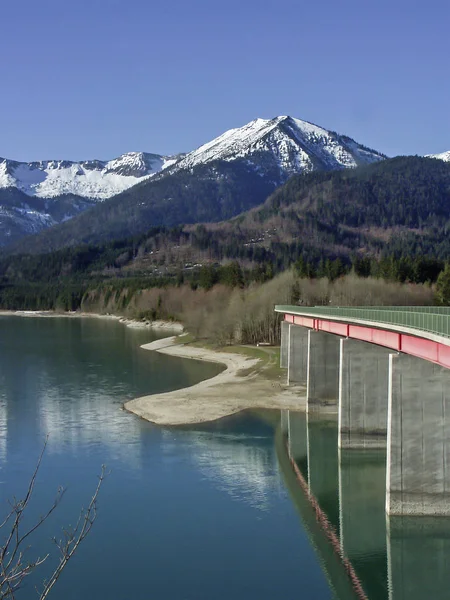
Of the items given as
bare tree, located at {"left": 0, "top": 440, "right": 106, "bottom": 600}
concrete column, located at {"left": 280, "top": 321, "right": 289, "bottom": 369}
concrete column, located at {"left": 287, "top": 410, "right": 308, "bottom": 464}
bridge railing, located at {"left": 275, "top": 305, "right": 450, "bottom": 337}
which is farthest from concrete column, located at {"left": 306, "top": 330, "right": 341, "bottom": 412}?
bare tree, located at {"left": 0, "top": 440, "right": 106, "bottom": 600}

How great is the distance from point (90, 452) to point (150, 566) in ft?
59.8

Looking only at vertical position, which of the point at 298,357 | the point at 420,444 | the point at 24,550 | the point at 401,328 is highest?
the point at 401,328

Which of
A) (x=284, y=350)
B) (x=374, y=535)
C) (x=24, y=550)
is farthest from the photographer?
(x=284, y=350)

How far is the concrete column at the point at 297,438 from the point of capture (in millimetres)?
47469

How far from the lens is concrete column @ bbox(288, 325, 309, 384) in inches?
2936

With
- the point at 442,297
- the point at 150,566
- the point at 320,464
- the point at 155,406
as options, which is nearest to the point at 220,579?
the point at 150,566

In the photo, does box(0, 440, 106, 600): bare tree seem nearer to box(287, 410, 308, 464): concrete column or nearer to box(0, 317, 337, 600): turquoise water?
box(0, 317, 337, 600): turquoise water

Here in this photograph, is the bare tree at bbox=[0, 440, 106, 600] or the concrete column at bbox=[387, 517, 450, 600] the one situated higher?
the bare tree at bbox=[0, 440, 106, 600]

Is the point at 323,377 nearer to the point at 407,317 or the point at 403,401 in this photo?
the point at 407,317

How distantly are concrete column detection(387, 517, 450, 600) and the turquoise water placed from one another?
2925 millimetres

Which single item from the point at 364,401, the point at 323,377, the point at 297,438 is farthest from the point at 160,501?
the point at 323,377

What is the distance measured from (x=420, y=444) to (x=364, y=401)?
43.1 ft

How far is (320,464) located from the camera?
45625 mm

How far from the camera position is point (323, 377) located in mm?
59125
